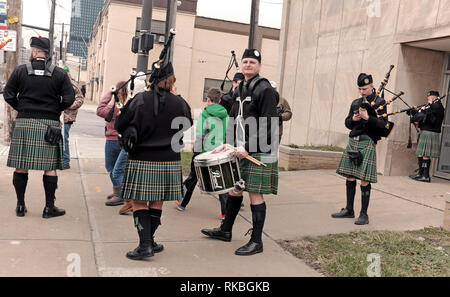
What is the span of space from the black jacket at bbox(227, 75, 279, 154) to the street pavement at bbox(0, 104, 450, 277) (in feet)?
3.39

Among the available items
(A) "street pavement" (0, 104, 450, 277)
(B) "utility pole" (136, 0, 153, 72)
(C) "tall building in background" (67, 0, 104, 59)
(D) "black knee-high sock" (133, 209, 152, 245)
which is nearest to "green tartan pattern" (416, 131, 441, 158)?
(A) "street pavement" (0, 104, 450, 277)

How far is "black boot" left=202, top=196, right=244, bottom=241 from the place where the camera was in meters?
4.71

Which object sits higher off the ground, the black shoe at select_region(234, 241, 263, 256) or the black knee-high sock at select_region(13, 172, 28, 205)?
the black knee-high sock at select_region(13, 172, 28, 205)

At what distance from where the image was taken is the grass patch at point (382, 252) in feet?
12.9

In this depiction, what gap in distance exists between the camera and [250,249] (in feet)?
14.2

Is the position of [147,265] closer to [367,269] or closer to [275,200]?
[367,269]

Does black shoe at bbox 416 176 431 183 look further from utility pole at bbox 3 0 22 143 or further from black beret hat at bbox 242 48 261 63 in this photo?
utility pole at bbox 3 0 22 143

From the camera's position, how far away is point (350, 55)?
422 inches

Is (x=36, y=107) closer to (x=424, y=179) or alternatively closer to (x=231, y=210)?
(x=231, y=210)

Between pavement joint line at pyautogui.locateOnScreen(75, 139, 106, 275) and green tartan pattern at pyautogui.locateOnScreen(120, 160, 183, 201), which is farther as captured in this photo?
green tartan pattern at pyautogui.locateOnScreen(120, 160, 183, 201)

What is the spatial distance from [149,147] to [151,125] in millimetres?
196

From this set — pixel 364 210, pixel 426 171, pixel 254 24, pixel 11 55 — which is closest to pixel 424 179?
pixel 426 171

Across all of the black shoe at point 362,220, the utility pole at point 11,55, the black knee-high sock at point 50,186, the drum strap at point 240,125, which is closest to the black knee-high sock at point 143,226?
the drum strap at point 240,125

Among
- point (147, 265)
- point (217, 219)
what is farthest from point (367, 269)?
point (217, 219)
